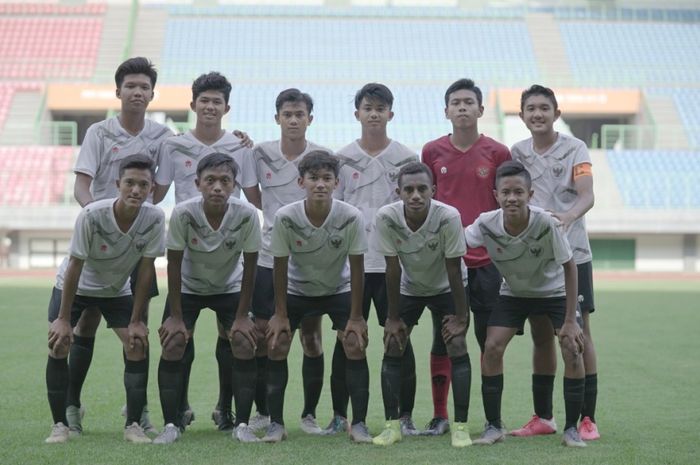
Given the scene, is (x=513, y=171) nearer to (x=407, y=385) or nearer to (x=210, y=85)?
(x=407, y=385)

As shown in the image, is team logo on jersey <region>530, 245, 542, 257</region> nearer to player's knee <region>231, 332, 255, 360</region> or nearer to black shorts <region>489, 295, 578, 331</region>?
black shorts <region>489, 295, 578, 331</region>

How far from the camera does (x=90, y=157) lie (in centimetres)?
566

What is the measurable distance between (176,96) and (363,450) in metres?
28.2

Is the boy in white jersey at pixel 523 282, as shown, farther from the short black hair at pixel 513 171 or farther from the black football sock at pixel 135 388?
the black football sock at pixel 135 388

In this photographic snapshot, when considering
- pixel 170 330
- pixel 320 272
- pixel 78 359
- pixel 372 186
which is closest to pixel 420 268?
pixel 320 272

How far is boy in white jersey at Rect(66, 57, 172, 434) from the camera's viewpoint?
5.67 meters

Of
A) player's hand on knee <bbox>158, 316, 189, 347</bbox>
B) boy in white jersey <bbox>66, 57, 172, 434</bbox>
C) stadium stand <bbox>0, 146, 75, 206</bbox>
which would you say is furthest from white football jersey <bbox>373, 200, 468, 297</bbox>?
stadium stand <bbox>0, 146, 75, 206</bbox>

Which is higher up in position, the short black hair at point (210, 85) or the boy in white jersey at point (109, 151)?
the short black hair at point (210, 85)

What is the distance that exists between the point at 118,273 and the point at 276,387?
105 centimetres

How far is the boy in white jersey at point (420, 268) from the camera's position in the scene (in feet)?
17.3

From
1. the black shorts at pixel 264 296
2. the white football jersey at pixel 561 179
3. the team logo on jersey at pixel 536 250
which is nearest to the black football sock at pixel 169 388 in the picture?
the black shorts at pixel 264 296

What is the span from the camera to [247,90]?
34000 millimetres

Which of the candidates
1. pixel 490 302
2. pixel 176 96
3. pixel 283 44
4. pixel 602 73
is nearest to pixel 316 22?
pixel 283 44

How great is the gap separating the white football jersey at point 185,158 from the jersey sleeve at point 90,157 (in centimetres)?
36
